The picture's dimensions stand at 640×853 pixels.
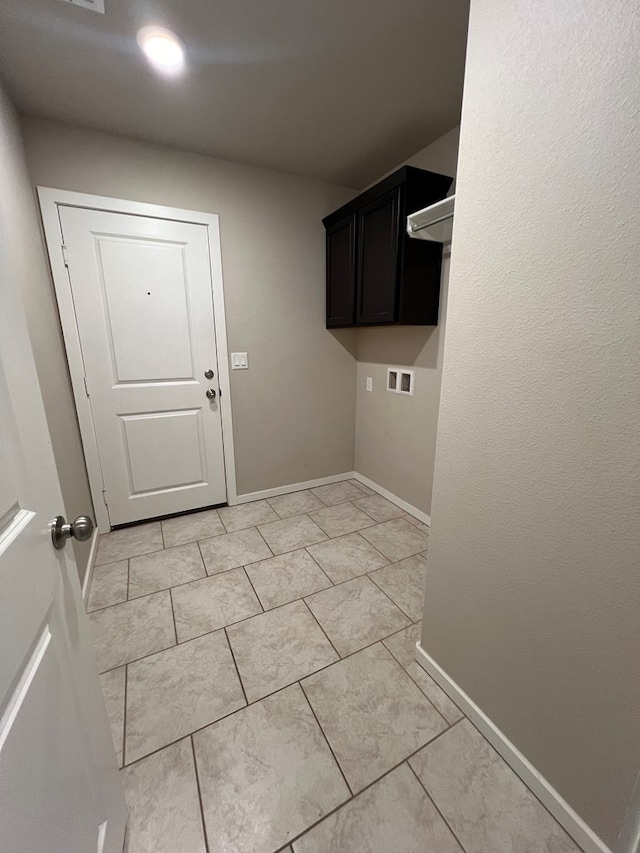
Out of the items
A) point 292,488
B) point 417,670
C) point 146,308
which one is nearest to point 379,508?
point 292,488

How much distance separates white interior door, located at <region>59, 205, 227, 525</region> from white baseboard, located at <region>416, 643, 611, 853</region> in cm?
201

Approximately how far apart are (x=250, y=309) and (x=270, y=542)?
5.48 ft

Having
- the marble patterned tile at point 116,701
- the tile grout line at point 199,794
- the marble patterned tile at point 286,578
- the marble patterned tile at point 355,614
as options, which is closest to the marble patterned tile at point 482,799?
the marble patterned tile at point 355,614

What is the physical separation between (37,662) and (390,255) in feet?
7.41

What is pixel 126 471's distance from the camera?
94.2 inches

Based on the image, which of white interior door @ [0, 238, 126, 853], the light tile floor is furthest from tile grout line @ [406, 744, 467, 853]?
white interior door @ [0, 238, 126, 853]

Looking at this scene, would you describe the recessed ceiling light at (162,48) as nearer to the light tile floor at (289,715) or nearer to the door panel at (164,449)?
the door panel at (164,449)

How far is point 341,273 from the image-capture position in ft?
8.39

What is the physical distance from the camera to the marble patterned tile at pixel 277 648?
4.48 ft

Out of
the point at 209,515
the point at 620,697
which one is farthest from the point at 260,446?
the point at 620,697

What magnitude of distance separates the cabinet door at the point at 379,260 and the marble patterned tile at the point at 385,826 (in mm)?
2089

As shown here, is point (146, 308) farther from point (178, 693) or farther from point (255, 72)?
point (178, 693)

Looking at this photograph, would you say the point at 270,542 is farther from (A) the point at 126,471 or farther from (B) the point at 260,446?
(A) the point at 126,471

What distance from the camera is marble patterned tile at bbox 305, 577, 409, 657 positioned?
1546 mm
